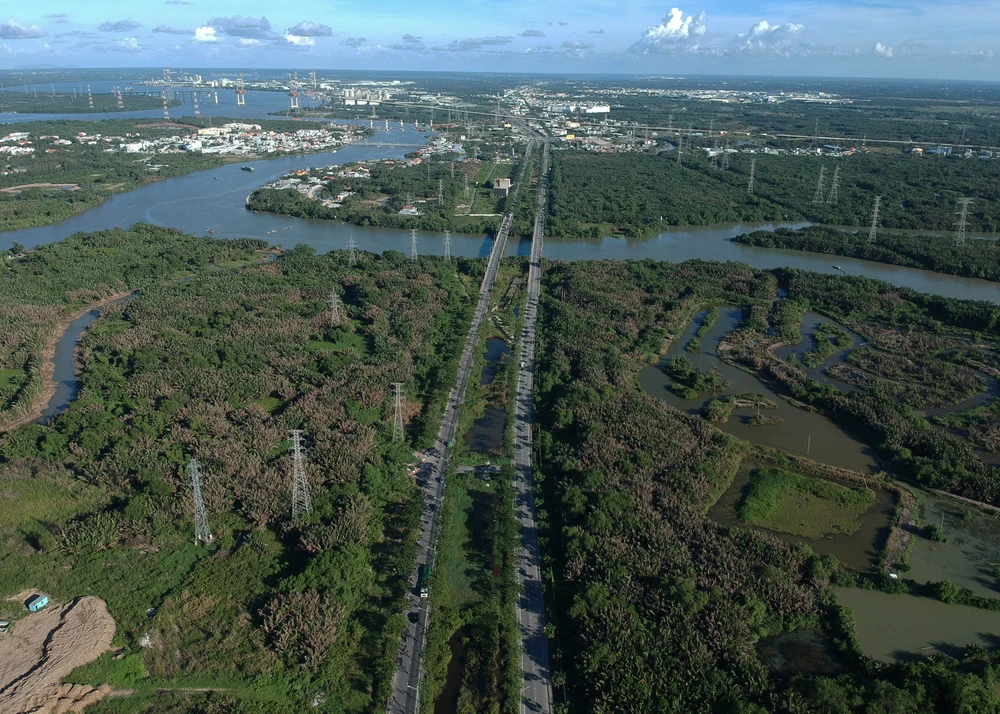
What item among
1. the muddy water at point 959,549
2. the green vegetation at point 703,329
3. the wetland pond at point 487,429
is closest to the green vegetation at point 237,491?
the wetland pond at point 487,429

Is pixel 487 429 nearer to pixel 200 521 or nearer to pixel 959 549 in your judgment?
pixel 200 521

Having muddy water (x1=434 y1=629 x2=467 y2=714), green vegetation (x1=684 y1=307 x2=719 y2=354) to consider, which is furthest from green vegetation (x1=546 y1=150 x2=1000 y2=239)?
muddy water (x1=434 y1=629 x2=467 y2=714)

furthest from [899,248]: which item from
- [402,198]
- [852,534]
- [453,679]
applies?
[453,679]

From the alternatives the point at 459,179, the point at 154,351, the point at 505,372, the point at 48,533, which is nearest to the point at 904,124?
the point at 459,179

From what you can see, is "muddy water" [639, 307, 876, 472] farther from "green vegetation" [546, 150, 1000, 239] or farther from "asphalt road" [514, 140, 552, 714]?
"green vegetation" [546, 150, 1000, 239]

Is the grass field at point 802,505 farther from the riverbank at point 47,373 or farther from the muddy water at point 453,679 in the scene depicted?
the riverbank at point 47,373

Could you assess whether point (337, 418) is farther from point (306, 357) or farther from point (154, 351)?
point (154, 351)
